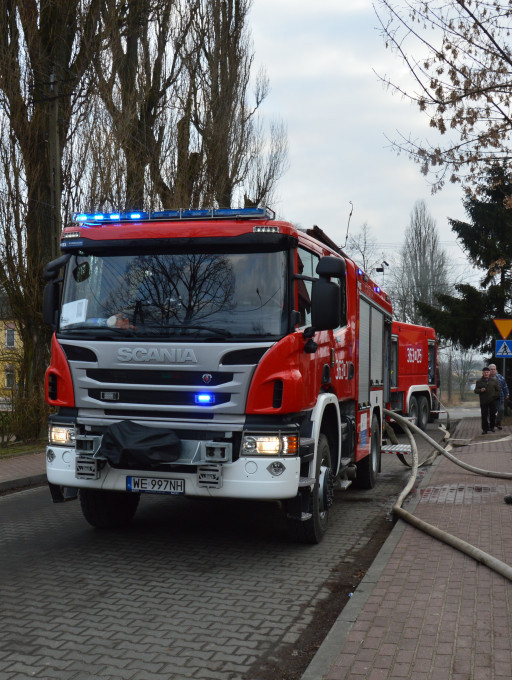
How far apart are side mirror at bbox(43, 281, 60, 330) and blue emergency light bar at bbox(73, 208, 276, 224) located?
63cm

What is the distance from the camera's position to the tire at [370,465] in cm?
1021

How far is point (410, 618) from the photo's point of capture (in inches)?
178

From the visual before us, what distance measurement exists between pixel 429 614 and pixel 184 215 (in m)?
3.87

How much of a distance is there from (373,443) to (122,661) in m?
6.78

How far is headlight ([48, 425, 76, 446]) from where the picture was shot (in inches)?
257

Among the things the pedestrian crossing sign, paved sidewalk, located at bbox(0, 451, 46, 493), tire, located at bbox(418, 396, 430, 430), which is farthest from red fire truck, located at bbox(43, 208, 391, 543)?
the pedestrian crossing sign

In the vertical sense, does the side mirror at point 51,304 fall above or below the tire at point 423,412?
above

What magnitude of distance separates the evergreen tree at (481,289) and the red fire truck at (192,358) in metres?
23.1

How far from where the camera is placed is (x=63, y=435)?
657cm

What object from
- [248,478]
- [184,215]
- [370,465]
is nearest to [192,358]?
[248,478]

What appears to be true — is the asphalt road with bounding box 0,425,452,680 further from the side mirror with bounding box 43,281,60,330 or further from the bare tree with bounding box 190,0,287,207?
the bare tree with bounding box 190,0,287,207

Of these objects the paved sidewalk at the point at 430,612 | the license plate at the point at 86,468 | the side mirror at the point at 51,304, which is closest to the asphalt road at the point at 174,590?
the paved sidewalk at the point at 430,612

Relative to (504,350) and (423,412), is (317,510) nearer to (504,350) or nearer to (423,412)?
(423,412)

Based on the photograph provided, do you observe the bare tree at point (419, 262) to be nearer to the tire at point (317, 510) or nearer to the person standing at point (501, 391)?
the person standing at point (501, 391)
